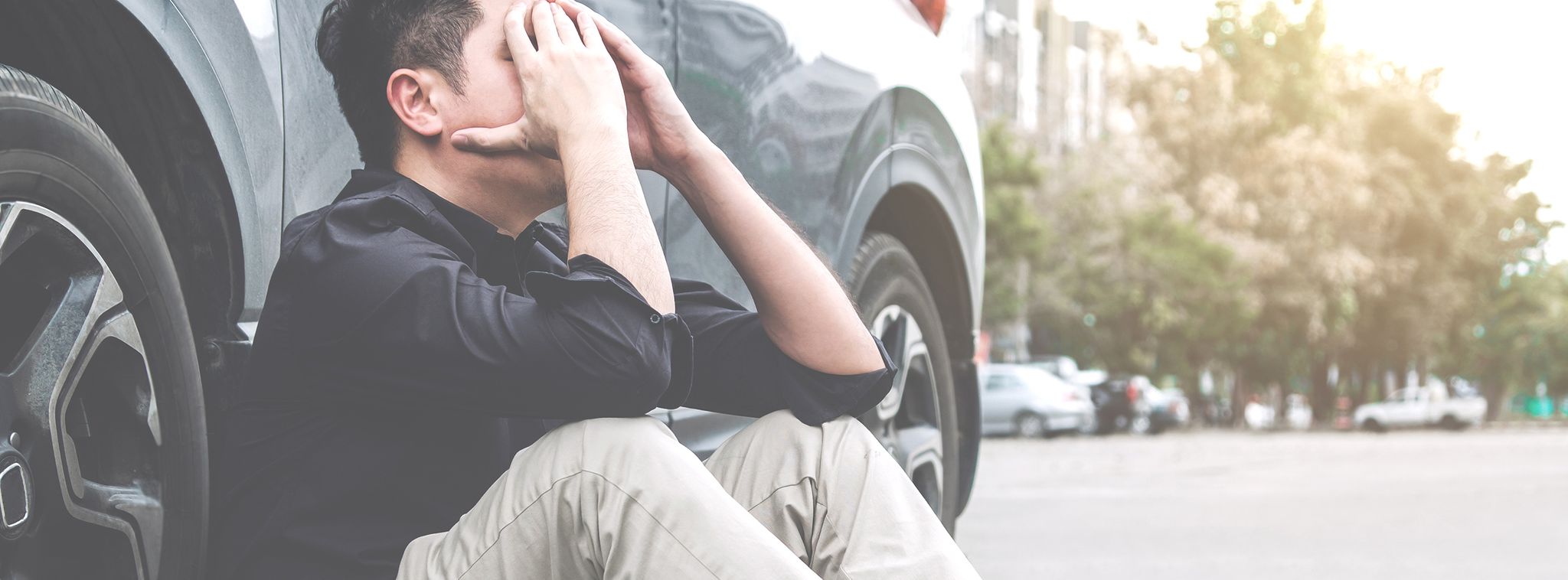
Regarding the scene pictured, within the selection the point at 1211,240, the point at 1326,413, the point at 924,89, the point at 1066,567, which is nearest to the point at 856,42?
the point at 924,89

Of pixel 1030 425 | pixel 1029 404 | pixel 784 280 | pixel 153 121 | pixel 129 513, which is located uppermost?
pixel 1029 404

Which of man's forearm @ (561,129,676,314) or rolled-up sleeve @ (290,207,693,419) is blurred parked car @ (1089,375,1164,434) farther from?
rolled-up sleeve @ (290,207,693,419)

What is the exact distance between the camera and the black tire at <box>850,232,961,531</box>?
396 cm

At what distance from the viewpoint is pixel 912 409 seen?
13.6 feet

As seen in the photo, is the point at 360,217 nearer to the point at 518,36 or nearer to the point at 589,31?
the point at 518,36

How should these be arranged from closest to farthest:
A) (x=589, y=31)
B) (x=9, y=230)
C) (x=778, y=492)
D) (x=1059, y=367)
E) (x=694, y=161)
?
(x=9, y=230) → (x=778, y=492) → (x=589, y=31) → (x=694, y=161) → (x=1059, y=367)

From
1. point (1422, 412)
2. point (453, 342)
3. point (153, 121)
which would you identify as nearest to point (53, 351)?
point (153, 121)

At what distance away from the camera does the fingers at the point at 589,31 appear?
2.25 metres

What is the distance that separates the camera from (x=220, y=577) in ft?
6.63

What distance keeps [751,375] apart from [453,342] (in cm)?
67

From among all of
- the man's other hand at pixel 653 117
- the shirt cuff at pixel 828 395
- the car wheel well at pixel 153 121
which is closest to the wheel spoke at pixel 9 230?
the car wheel well at pixel 153 121

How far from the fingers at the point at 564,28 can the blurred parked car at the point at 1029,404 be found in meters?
23.8

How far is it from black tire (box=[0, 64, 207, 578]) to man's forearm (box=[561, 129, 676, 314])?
51 cm

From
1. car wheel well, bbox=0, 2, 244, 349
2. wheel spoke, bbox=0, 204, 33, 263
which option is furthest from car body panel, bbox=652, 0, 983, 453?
wheel spoke, bbox=0, 204, 33, 263
